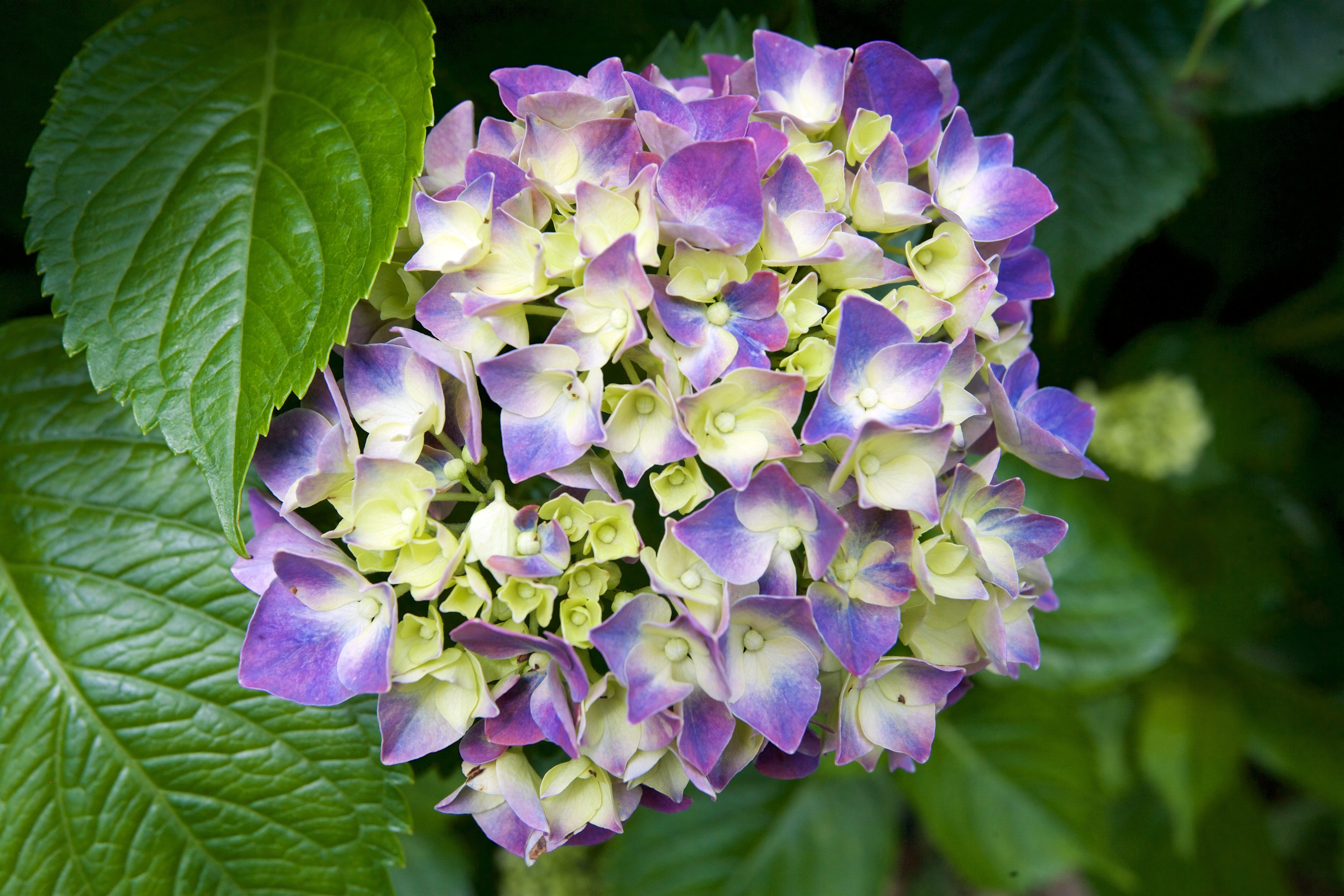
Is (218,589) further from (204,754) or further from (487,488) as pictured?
(487,488)

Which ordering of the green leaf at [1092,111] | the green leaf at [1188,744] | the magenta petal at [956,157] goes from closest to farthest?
the magenta petal at [956,157] → the green leaf at [1092,111] → the green leaf at [1188,744]

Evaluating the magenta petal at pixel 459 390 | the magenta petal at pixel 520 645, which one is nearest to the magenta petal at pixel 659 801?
the magenta petal at pixel 520 645

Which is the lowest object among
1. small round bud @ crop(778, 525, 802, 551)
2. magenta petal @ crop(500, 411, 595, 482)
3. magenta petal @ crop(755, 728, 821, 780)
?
magenta petal @ crop(755, 728, 821, 780)

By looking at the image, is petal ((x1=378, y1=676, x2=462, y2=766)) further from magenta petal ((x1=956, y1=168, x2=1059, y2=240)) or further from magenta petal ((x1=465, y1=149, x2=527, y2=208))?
magenta petal ((x1=956, y1=168, x2=1059, y2=240))

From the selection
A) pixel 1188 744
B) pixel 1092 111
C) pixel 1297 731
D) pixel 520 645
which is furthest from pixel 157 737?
pixel 1297 731

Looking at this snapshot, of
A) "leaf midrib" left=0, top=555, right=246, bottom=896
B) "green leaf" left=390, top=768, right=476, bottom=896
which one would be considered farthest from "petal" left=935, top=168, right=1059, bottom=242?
"green leaf" left=390, top=768, right=476, bottom=896

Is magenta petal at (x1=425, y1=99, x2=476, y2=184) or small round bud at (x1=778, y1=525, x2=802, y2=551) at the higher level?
magenta petal at (x1=425, y1=99, x2=476, y2=184)

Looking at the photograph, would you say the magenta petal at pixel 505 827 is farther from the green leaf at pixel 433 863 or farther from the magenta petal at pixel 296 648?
the green leaf at pixel 433 863
